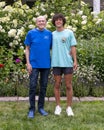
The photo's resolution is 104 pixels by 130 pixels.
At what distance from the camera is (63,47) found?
235 inches

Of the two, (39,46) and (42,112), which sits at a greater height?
(39,46)

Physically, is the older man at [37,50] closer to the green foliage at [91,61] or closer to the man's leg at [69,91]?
the man's leg at [69,91]

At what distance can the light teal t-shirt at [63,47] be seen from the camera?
19.6 ft

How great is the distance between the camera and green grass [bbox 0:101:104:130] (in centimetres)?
563

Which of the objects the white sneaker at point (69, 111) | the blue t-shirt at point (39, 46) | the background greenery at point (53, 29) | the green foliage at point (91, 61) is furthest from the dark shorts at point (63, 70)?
the green foliage at point (91, 61)

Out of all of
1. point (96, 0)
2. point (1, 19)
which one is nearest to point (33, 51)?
point (1, 19)

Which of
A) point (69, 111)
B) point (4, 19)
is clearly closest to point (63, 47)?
point (69, 111)

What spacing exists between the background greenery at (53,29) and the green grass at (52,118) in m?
0.69

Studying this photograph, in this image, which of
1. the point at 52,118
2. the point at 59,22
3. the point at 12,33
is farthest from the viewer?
the point at 12,33

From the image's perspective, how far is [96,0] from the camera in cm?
1204

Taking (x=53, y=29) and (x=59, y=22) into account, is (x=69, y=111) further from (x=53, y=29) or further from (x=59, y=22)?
(x=53, y=29)

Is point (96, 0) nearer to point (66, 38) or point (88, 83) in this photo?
point (88, 83)

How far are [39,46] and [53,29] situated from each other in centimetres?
309

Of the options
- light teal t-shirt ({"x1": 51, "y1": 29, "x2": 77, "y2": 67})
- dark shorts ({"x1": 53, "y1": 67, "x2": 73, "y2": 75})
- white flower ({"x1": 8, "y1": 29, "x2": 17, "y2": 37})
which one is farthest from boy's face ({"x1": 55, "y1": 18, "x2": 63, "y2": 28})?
white flower ({"x1": 8, "y1": 29, "x2": 17, "y2": 37})
